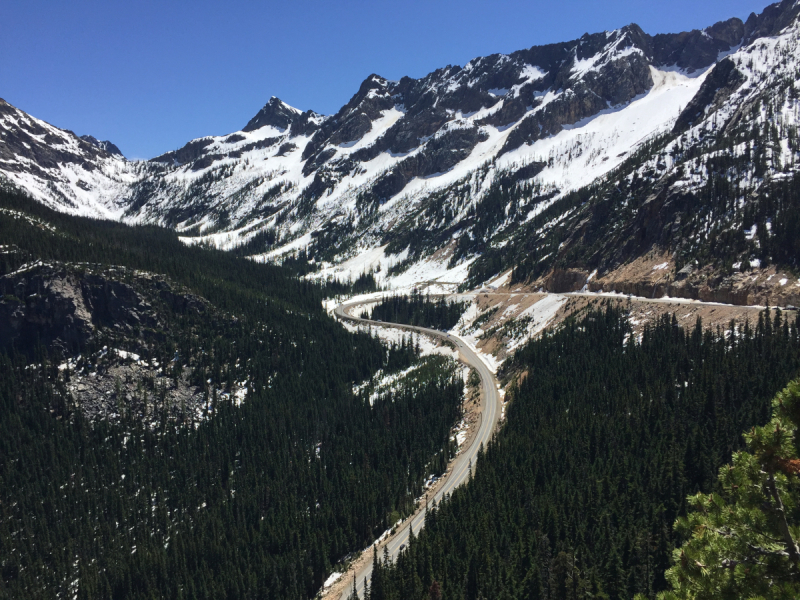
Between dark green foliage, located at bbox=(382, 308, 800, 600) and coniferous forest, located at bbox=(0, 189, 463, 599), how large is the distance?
17777mm

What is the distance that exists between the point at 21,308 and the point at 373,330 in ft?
332

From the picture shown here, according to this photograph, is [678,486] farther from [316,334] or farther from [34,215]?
[34,215]

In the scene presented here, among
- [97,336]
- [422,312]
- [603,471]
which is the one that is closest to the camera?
[603,471]

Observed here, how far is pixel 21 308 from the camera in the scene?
412 ft

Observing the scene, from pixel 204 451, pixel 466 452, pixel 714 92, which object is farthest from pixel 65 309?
pixel 714 92

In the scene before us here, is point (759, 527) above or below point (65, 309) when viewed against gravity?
below

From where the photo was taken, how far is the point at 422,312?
591ft

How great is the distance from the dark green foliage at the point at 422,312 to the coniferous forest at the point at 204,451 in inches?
889

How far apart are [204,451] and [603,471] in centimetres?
8039

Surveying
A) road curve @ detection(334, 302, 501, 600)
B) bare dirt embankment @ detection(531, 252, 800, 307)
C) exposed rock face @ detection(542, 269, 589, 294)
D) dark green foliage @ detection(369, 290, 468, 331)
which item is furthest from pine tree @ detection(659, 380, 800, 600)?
dark green foliage @ detection(369, 290, 468, 331)

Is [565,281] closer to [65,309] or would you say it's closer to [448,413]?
[448,413]

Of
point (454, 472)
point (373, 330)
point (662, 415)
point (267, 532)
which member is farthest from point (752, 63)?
point (267, 532)

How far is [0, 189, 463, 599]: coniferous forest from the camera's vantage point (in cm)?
7212

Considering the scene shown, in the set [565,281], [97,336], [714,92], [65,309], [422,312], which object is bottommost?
[97,336]
